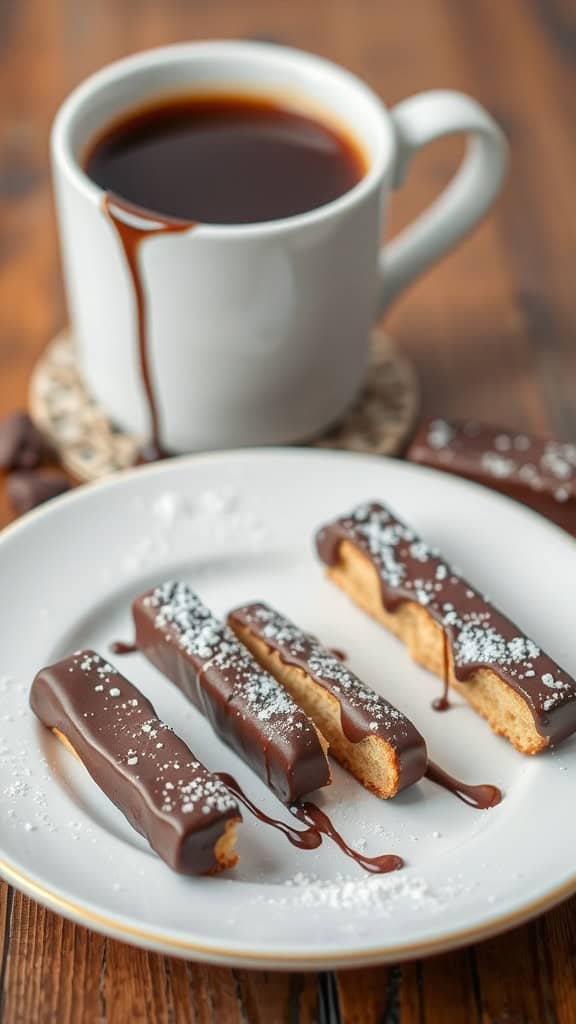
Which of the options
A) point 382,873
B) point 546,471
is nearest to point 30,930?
point 382,873

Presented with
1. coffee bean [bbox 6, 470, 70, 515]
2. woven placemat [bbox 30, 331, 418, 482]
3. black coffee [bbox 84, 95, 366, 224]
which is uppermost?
black coffee [bbox 84, 95, 366, 224]

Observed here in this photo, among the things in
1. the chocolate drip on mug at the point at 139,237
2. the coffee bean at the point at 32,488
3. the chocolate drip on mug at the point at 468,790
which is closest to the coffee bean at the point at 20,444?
the coffee bean at the point at 32,488

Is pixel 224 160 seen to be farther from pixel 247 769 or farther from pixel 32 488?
pixel 247 769

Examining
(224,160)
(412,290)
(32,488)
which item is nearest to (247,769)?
(32,488)

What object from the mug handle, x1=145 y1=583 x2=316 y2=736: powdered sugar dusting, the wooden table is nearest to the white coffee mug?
the mug handle

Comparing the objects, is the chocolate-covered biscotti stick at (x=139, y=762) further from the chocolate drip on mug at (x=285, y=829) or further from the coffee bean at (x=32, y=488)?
the coffee bean at (x=32, y=488)

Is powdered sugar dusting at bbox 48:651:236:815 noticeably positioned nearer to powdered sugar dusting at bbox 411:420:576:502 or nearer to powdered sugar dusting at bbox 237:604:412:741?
powdered sugar dusting at bbox 237:604:412:741
